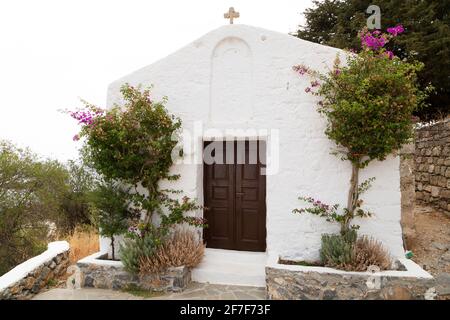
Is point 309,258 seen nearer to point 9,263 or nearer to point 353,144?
point 353,144

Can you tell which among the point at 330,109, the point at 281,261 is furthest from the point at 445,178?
the point at 281,261

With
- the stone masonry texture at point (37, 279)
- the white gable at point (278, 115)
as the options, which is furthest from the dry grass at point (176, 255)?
the stone masonry texture at point (37, 279)

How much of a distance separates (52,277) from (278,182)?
14.2ft

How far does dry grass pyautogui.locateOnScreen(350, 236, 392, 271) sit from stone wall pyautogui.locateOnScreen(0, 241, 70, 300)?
16.1ft

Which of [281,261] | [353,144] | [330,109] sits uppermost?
[330,109]

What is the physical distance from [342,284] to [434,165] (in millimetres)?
6121

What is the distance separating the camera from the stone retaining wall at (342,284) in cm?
439

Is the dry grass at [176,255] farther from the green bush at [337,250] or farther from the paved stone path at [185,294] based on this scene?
the green bush at [337,250]

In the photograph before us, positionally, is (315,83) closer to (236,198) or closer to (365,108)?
(365,108)

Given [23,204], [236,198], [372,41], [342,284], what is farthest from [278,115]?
[23,204]

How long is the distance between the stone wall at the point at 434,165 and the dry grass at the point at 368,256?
4596 mm

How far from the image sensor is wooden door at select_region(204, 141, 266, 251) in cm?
615

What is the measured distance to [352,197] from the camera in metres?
5.21

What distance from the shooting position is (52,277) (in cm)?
587
